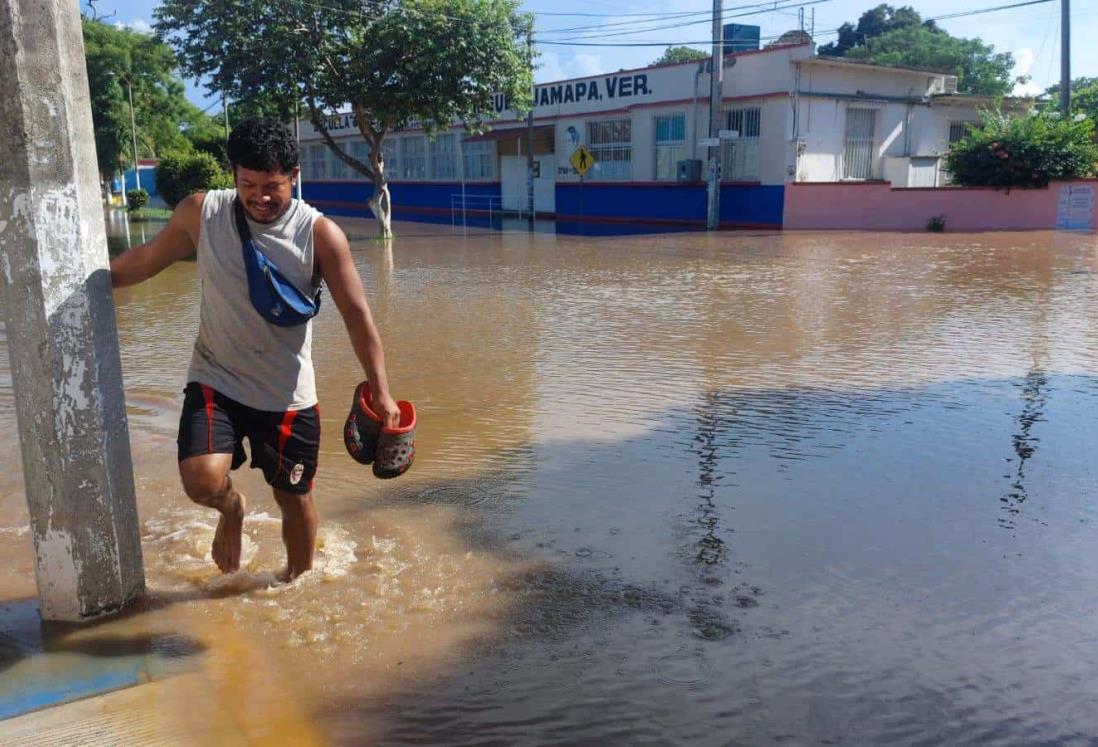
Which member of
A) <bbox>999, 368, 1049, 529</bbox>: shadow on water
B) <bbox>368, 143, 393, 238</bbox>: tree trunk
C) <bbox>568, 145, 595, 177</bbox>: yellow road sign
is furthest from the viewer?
<bbox>568, 145, 595, 177</bbox>: yellow road sign

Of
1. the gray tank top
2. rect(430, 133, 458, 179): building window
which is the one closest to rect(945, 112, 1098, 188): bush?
rect(430, 133, 458, 179): building window

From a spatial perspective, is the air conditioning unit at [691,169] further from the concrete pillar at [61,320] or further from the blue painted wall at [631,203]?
the concrete pillar at [61,320]

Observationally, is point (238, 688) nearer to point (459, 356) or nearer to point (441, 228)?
point (459, 356)

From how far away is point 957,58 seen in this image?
61.9 m

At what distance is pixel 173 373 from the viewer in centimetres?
764

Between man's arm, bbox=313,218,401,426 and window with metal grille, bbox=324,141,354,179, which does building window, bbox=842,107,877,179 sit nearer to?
window with metal grille, bbox=324,141,354,179

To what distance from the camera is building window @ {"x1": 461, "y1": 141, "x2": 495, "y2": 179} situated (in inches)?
1409

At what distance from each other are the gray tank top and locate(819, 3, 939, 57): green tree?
7146 cm

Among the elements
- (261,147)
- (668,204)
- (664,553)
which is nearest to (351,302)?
(261,147)

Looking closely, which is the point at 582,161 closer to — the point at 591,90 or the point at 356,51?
the point at 591,90

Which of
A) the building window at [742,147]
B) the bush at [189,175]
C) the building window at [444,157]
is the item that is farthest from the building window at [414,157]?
the building window at [742,147]

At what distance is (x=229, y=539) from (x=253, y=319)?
36.4 inches

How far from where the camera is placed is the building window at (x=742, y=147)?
2600 centimetres

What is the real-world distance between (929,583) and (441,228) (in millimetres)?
26311
